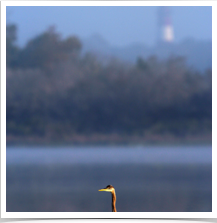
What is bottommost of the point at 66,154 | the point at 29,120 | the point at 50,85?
the point at 66,154

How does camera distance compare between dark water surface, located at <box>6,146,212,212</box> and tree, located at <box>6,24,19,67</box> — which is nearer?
dark water surface, located at <box>6,146,212,212</box>

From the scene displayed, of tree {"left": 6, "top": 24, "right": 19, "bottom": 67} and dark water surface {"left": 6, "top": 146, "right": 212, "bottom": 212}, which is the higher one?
tree {"left": 6, "top": 24, "right": 19, "bottom": 67}

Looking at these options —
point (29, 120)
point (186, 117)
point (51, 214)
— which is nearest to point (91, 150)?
point (29, 120)

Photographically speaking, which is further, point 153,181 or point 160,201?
point 153,181

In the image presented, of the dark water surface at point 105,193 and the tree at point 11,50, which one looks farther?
the tree at point 11,50

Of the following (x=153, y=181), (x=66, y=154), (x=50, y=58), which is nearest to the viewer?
(x=153, y=181)

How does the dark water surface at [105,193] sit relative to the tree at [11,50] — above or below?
below

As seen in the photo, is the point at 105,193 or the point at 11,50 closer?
the point at 105,193

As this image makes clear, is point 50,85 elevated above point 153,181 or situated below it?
above

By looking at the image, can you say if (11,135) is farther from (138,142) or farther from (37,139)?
(138,142)

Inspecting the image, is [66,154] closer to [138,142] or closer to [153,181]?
[138,142]
